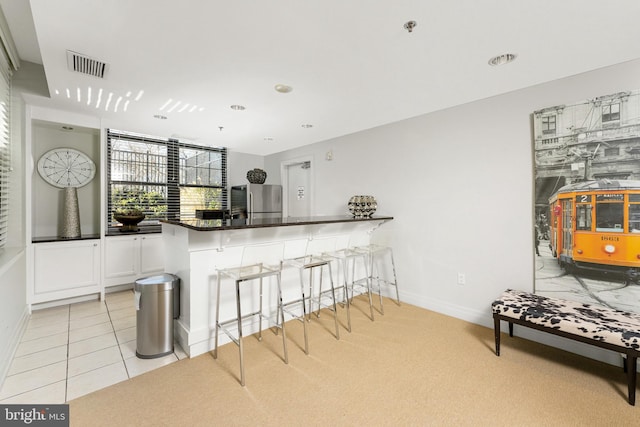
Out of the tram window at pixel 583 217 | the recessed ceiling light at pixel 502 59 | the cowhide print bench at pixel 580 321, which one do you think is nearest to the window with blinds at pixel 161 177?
the recessed ceiling light at pixel 502 59

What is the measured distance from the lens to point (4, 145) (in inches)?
99.3

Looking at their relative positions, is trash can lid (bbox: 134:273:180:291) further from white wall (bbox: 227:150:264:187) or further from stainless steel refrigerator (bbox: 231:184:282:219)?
white wall (bbox: 227:150:264:187)

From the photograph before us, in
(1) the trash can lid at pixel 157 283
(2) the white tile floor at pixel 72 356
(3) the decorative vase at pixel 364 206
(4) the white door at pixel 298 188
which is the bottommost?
(2) the white tile floor at pixel 72 356

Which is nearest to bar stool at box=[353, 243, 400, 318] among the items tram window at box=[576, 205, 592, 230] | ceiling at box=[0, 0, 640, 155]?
ceiling at box=[0, 0, 640, 155]

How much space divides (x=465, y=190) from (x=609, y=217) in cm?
116

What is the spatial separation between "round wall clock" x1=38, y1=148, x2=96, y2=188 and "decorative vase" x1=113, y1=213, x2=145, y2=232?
64 centimetres

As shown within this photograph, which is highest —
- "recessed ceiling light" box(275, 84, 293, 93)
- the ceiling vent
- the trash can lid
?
the ceiling vent

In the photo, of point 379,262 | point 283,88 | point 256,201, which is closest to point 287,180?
point 256,201

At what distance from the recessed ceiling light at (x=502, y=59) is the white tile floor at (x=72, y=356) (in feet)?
11.5

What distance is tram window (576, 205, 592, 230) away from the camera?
7.63ft

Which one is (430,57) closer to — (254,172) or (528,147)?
(528,147)

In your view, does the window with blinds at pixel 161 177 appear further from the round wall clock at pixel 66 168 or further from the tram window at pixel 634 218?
the tram window at pixel 634 218

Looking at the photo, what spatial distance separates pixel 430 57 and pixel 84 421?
334cm

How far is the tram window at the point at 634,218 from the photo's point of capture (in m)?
2.13
